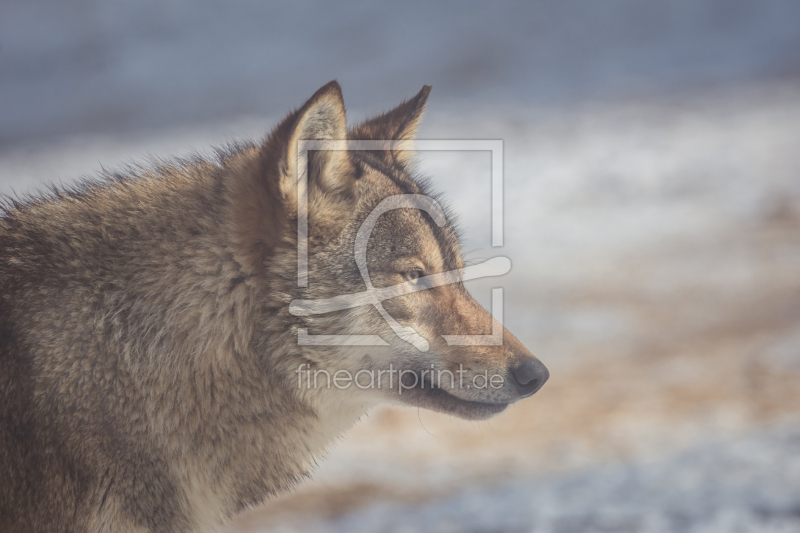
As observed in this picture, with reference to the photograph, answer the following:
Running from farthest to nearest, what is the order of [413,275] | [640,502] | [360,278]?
[640,502], [413,275], [360,278]

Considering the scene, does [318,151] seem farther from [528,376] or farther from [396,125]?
[528,376]

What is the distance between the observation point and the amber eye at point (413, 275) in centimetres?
291

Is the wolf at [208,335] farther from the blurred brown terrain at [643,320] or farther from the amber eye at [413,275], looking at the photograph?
the blurred brown terrain at [643,320]

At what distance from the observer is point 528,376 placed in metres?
2.90

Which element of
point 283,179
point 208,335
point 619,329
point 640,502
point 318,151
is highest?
point 318,151

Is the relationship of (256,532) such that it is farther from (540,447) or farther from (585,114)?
(585,114)

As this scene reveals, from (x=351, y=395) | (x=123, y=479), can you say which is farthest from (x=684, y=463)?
(x=123, y=479)

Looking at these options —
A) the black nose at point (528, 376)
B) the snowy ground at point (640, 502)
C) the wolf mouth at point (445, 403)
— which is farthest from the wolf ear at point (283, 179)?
the snowy ground at point (640, 502)

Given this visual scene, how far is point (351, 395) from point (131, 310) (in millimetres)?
1047

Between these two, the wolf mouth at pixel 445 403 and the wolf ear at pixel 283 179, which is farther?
the wolf mouth at pixel 445 403

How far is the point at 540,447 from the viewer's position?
265 inches
